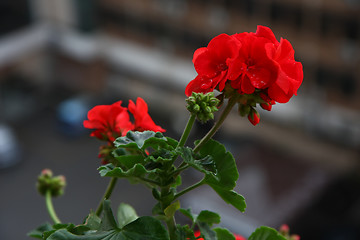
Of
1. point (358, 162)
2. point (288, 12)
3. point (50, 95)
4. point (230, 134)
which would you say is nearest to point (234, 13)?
point (288, 12)

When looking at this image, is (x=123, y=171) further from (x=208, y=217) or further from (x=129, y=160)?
(x=208, y=217)

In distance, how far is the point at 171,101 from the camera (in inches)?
734

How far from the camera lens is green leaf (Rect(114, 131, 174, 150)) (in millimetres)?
1479

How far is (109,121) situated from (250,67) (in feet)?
1.63

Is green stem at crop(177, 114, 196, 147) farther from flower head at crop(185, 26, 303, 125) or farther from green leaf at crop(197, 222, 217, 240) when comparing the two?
green leaf at crop(197, 222, 217, 240)

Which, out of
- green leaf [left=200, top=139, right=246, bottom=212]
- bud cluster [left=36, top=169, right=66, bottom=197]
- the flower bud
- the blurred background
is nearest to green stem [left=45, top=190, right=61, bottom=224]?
bud cluster [left=36, top=169, right=66, bottom=197]

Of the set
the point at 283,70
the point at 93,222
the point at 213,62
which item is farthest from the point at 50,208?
the point at 283,70

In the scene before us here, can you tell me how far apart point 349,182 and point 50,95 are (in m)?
11.4

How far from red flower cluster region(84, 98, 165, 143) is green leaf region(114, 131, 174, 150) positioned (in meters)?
0.20

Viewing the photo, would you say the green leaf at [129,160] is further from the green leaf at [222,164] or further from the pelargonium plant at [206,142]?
the green leaf at [222,164]

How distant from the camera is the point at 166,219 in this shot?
5.44 feet

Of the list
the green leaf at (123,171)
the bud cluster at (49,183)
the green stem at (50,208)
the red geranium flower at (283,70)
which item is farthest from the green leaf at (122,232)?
the bud cluster at (49,183)

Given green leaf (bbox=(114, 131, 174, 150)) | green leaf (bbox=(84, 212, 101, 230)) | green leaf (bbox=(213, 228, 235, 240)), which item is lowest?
green leaf (bbox=(213, 228, 235, 240))

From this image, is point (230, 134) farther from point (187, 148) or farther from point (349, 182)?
point (187, 148)
